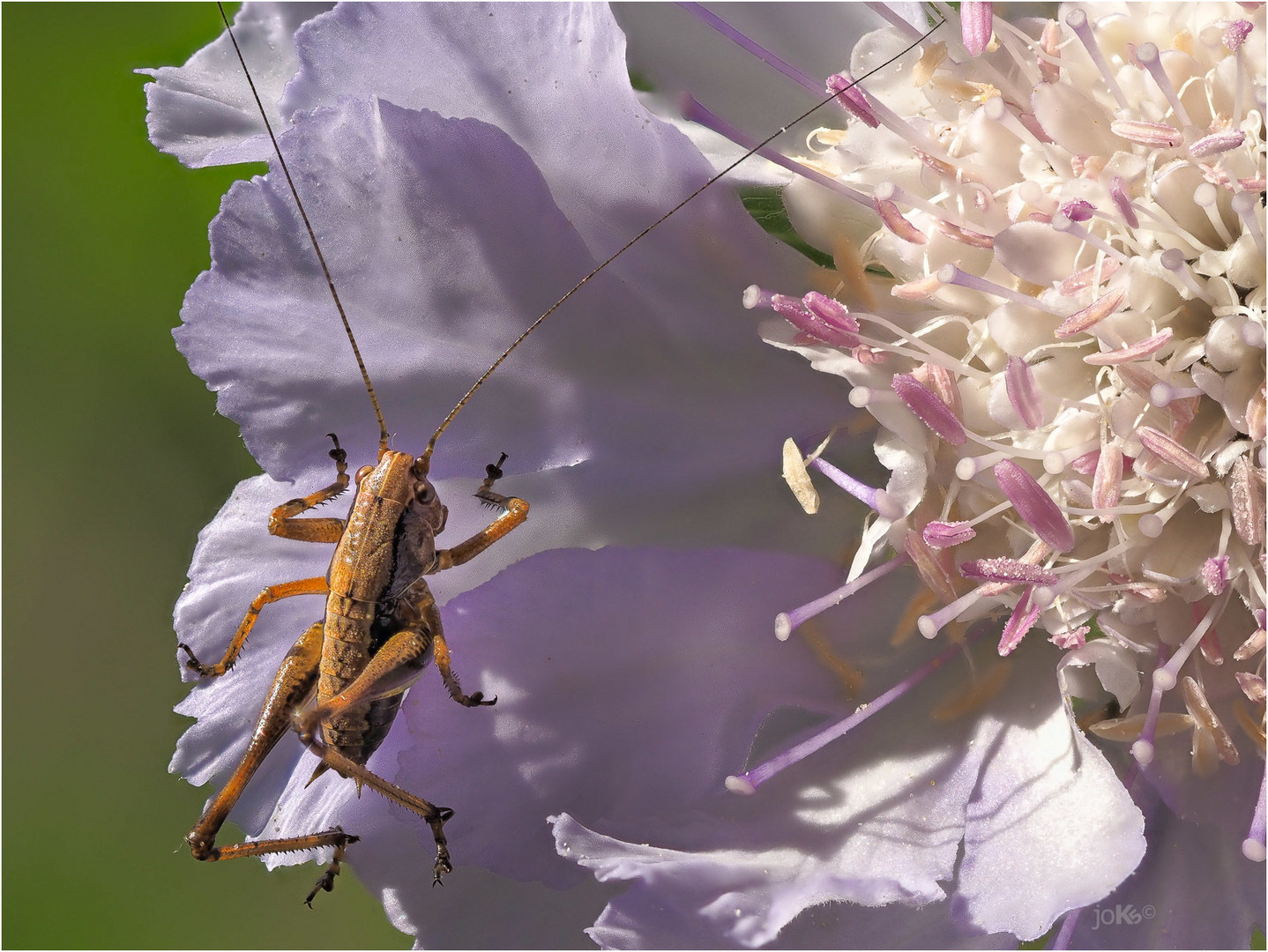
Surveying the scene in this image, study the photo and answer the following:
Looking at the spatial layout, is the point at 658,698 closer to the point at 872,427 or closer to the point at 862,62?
the point at 872,427

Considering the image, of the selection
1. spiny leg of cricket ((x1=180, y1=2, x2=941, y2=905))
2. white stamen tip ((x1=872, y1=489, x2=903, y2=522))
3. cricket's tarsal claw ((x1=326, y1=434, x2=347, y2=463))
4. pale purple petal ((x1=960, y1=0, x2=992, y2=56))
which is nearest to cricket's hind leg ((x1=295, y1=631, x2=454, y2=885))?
spiny leg of cricket ((x1=180, y1=2, x2=941, y2=905))

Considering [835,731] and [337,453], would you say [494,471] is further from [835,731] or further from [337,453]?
[835,731]

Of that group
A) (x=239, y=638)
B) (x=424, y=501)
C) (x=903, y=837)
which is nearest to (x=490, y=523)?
(x=424, y=501)

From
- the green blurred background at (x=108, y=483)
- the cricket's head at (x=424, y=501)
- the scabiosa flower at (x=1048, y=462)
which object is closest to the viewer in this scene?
the scabiosa flower at (x=1048, y=462)

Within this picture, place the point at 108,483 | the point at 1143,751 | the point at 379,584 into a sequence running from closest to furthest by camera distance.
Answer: the point at 1143,751 < the point at 379,584 < the point at 108,483

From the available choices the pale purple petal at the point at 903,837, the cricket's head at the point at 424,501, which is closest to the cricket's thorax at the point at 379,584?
the cricket's head at the point at 424,501

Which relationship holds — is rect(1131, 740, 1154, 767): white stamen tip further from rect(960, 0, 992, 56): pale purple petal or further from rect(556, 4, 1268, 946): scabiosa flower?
rect(960, 0, 992, 56): pale purple petal

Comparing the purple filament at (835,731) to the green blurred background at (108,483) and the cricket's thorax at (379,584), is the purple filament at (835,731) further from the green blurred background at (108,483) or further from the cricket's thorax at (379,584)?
the green blurred background at (108,483)
